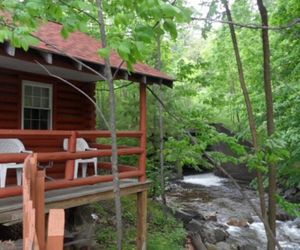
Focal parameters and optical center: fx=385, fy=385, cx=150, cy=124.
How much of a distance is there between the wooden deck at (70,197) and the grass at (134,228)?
60.7 inches

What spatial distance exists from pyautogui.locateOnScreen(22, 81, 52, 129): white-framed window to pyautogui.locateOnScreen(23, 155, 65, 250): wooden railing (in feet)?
22.4

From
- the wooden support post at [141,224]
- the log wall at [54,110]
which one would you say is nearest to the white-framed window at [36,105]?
the log wall at [54,110]

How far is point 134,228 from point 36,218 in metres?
8.78

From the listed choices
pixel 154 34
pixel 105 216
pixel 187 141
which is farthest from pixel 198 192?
pixel 154 34

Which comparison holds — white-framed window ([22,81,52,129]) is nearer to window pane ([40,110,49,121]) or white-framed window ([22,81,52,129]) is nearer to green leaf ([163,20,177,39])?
window pane ([40,110,49,121])

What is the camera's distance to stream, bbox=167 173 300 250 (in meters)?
11.7

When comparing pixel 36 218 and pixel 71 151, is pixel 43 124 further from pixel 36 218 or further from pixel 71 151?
pixel 36 218

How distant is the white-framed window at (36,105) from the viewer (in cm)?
852

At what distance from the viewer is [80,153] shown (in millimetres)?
6672

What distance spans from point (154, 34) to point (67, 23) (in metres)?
0.78

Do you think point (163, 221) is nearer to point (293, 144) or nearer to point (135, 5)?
point (293, 144)

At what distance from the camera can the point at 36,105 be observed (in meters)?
8.72

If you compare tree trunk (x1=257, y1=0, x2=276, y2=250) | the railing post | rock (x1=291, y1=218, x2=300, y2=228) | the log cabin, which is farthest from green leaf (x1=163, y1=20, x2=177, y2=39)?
rock (x1=291, y1=218, x2=300, y2=228)

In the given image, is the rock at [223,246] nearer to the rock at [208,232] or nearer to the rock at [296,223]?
the rock at [208,232]
